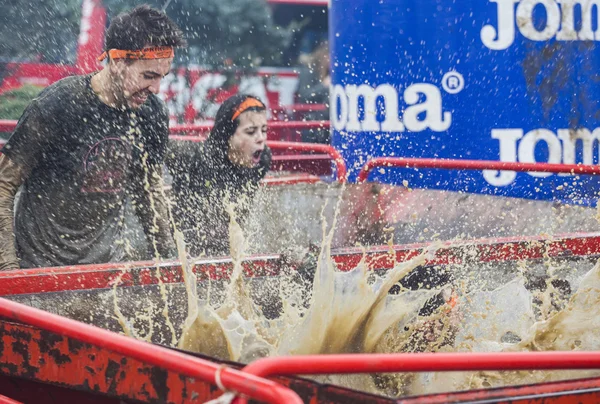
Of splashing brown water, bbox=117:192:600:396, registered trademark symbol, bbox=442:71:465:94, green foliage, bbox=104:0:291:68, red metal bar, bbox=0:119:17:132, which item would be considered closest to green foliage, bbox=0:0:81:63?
green foliage, bbox=104:0:291:68

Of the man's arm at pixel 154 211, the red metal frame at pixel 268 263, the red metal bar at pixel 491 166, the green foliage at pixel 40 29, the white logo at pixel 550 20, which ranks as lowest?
the red metal frame at pixel 268 263

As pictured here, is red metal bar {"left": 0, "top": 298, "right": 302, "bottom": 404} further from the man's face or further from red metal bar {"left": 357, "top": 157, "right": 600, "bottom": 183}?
red metal bar {"left": 357, "top": 157, "right": 600, "bottom": 183}

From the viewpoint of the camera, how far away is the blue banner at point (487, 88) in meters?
5.85

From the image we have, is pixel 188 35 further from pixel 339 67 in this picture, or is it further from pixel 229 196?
pixel 229 196

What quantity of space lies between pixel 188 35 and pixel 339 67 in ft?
22.7

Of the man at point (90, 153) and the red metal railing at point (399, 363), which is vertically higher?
the man at point (90, 153)

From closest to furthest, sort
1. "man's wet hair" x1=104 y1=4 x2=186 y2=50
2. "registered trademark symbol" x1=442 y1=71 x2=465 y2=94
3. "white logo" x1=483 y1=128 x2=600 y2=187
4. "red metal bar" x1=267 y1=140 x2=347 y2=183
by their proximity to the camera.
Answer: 1. "man's wet hair" x1=104 y1=4 x2=186 y2=50
2. "red metal bar" x1=267 y1=140 x2=347 y2=183
3. "white logo" x1=483 y1=128 x2=600 y2=187
4. "registered trademark symbol" x1=442 y1=71 x2=465 y2=94

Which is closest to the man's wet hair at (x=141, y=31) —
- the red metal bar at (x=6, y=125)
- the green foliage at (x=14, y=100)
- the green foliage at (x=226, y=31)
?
the red metal bar at (x=6, y=125)

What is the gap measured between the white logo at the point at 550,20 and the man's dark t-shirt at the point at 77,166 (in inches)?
115

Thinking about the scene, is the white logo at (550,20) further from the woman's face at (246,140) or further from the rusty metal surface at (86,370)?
the rusty metal surface at (86,370)

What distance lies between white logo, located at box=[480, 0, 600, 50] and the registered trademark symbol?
0.42m

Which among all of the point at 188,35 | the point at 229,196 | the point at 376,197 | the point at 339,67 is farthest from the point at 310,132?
the point at 229,196

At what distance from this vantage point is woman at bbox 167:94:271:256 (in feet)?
15.4

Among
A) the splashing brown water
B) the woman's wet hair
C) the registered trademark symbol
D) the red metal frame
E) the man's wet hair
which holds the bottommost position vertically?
the splashing brown water
